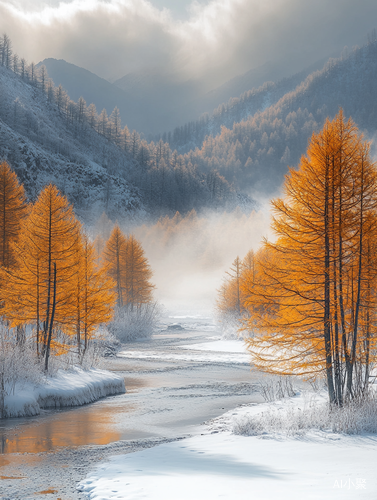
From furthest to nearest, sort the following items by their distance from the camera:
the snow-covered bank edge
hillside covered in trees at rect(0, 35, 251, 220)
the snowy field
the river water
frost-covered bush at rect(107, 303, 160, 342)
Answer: hillside covered in trees at rect(0, 35, 251, 220) < frost-covered bush at rect(107, 303, 160, 342) < the snow-covered bank edge < the river water < the snowy field

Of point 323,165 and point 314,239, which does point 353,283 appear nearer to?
point 314,239

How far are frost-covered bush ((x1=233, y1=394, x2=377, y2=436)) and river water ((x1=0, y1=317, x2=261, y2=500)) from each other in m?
2.14

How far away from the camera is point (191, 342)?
135ft

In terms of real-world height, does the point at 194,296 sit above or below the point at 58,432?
above

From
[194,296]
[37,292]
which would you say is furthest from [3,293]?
[194,296]

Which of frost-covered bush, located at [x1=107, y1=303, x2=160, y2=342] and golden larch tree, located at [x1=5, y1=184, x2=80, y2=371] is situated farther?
frost-covered bush, located at [x1=107, y1=303, x2=160, y2=342]

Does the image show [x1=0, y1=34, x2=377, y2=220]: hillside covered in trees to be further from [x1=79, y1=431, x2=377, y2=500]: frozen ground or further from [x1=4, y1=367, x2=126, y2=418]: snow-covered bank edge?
[x1=79, y1=431, x2=377, y2=500]: frozen ground

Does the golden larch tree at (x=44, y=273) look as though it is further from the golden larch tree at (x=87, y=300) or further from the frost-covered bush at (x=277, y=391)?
the frost-covered bush at (x=277, y=391)

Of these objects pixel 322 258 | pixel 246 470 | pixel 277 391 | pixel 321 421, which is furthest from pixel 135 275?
pixel 246 470

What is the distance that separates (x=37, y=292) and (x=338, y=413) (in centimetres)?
1437

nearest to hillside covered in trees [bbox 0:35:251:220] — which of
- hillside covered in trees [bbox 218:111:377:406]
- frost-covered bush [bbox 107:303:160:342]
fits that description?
frost-covered bush [bbox 107:303:160:342]

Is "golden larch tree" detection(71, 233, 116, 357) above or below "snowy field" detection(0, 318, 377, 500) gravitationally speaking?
above

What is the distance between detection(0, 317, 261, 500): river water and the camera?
9.25m

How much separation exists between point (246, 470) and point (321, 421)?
12.1 feet
